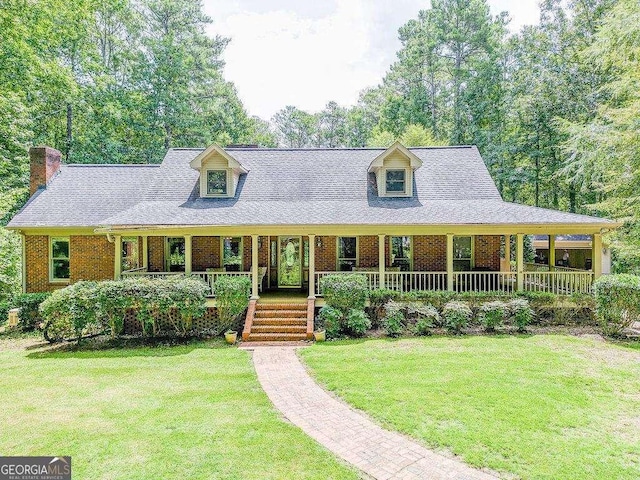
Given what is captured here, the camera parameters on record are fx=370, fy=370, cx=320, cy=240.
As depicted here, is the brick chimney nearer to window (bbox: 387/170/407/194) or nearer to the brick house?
the brick house

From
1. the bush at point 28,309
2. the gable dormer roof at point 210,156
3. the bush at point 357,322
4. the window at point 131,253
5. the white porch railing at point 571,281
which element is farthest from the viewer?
the window at point 131,253

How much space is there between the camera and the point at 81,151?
25594 mm

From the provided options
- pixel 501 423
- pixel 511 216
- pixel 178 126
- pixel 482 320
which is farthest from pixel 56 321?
pixel 178 126

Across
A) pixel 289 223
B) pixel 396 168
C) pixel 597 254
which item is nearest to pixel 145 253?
pixel 289 223

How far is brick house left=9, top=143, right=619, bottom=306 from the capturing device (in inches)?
481

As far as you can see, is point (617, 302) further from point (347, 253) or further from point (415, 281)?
point (347, 253)

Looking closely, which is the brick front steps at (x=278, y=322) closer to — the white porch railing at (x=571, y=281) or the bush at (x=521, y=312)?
the bush at (x=521, y=312)

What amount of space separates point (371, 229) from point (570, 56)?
21.8 metres

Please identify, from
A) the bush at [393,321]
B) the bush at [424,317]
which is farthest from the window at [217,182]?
the bush at [424,317]

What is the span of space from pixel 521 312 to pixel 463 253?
4007 millimetres

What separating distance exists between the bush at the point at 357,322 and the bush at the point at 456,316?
2.38 metres

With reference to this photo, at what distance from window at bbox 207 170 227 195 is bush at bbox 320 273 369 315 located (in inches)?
249

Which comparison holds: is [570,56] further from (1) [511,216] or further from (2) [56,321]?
(2) [56,321]

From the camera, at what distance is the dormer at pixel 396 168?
1470cm
